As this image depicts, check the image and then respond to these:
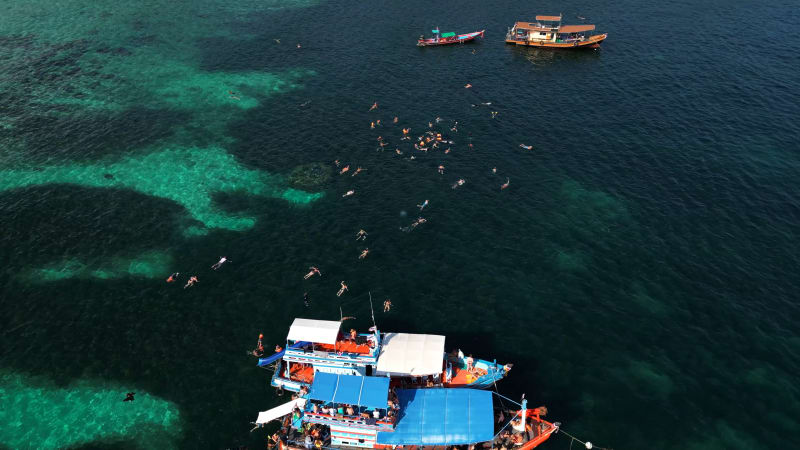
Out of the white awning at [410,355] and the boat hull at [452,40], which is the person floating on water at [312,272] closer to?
the white awning at [410,355]

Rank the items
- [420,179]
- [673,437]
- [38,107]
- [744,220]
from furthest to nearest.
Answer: [38,107] → [420,179] → [744,220] → [673,437]

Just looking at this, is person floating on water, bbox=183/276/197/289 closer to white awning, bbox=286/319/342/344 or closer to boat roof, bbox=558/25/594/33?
white awning, bbox=286/319/342/344

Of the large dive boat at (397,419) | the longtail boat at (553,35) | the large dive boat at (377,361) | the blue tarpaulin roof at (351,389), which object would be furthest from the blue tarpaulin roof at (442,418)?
the longtail boat at (553,35)

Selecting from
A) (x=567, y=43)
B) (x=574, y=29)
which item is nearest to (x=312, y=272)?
(x=567, y=43)

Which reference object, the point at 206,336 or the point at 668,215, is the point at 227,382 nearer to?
the point at 206,336

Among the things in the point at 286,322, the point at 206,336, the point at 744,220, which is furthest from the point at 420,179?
the point at 744,220

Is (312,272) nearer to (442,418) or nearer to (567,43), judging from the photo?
(442,418)
